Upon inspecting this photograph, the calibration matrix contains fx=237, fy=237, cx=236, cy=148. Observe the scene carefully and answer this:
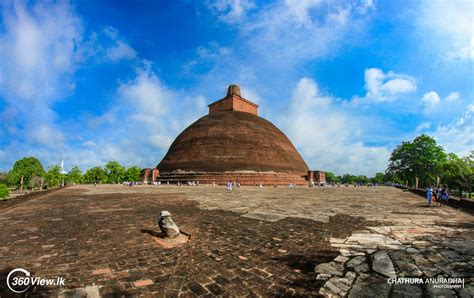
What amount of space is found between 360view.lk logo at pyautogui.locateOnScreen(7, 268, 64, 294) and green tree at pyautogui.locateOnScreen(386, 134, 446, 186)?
171 ft

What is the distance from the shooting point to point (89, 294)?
101 inches

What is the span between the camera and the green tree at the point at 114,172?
7181 centimetres

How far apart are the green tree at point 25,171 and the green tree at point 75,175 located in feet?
25.9

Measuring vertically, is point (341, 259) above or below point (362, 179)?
above

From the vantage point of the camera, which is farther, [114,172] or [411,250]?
[114,172]

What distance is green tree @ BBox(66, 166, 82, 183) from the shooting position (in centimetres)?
7419

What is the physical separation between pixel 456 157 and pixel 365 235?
54.5m

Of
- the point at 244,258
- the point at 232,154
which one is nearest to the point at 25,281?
the point at 244,258

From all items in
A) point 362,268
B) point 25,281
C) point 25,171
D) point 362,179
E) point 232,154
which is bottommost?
point 362,179

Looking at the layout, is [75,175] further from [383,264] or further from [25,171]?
[383,264]

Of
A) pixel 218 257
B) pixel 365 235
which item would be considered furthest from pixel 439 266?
pixel 218 257

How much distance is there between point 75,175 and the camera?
7512cm

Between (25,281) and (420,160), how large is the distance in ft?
182

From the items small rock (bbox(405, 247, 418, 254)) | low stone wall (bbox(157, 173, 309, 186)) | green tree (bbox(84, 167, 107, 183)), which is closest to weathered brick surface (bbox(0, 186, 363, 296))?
small rock (bbox(405, 247, 418, 254))
